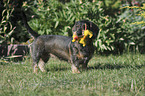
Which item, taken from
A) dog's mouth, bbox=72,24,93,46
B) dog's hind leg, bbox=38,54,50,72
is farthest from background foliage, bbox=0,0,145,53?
dog's mouth, bbox=72,24,93,46

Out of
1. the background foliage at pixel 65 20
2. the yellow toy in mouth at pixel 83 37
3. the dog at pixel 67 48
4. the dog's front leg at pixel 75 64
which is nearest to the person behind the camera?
the yellow toy in mouth at pixel 83 37

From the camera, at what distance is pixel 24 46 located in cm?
541

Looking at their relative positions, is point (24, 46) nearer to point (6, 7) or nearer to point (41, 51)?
point (6, 7)

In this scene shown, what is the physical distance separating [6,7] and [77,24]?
272cm

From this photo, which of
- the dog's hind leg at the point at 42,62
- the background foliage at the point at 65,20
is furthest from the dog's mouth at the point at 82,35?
the background foliage at the point at 65,20

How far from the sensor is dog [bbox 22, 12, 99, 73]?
3.55 m

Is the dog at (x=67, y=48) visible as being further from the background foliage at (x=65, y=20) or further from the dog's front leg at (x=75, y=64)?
the background foliage at (x=65, y=20)

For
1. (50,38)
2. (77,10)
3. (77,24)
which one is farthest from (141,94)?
(77,10)

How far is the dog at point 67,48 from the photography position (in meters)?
3.55

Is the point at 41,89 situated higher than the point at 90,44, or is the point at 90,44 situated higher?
the point at 90,44

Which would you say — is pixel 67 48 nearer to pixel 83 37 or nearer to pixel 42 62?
pixel 83 37

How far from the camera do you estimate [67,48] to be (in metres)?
3.83

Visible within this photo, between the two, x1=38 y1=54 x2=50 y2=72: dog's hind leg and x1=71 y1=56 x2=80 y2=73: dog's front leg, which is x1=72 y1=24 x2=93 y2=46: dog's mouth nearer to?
x1=71 y1=56 x2=80 y2=73: dog's front leg

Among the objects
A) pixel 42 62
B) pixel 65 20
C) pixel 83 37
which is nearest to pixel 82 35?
pixel 83 37
